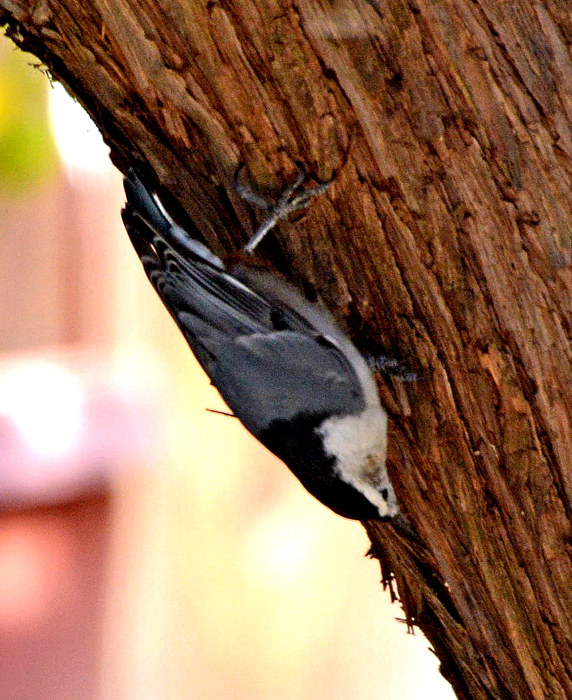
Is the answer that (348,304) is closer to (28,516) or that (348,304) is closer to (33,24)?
(33,24)

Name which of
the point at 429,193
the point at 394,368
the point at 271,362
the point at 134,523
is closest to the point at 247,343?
the point at 271,362

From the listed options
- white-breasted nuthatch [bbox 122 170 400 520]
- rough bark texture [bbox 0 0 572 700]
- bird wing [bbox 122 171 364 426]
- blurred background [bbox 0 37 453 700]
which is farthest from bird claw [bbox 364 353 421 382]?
blurred background [bbox 0 37 453 700]

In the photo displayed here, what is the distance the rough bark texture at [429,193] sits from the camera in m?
1.77

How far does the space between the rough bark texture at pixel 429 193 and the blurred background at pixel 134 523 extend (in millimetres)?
3002

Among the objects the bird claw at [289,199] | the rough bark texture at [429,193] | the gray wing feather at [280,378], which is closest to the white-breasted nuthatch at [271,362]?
the gray wing feather at [280,378]

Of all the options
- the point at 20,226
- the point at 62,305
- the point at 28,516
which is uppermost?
the point at 20,226

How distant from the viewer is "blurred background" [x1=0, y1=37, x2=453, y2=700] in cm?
509

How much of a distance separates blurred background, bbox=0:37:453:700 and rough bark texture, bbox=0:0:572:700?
9.85 feet

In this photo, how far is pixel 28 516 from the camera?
5512 millimetres

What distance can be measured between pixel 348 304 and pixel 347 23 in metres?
0.56

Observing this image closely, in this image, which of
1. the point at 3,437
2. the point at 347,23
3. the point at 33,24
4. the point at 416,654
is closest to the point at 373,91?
the point at 347,23

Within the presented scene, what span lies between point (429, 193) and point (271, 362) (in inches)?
29.1

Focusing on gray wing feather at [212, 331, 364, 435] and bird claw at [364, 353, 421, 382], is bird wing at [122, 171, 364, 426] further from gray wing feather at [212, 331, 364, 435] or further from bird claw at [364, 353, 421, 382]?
bird claw at [364, 353, 421, 382]

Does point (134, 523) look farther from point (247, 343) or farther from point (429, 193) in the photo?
point (429, 193)
